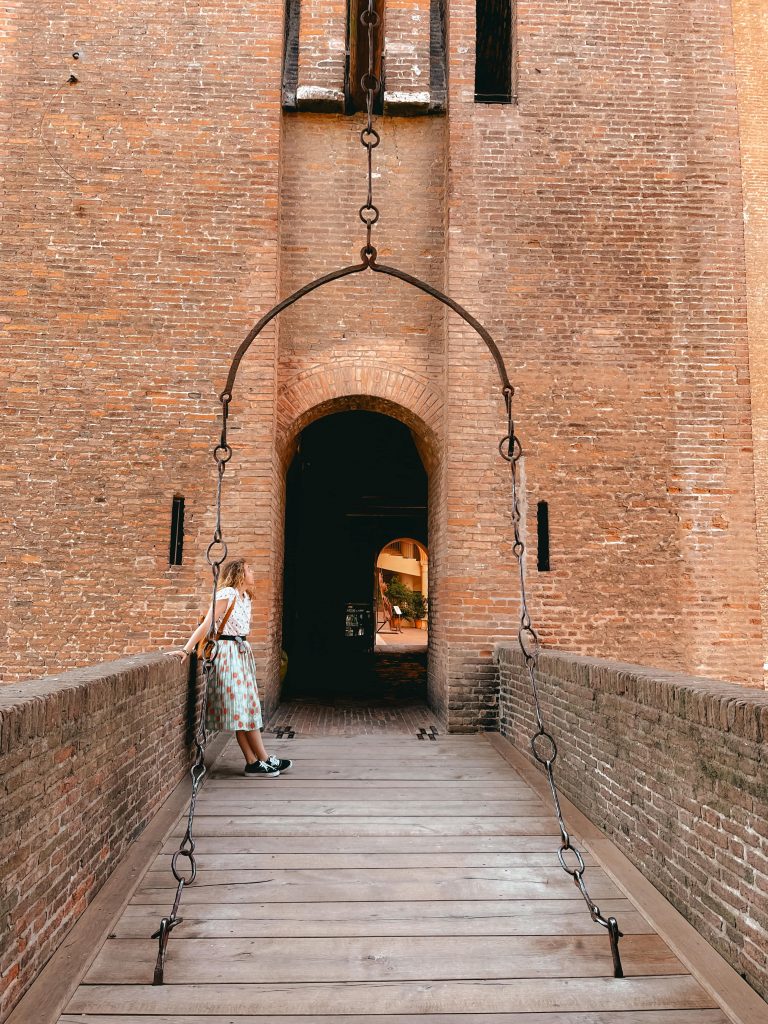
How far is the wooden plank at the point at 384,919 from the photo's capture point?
305 cm

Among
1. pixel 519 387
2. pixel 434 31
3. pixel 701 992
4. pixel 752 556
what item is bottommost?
pixel 701 992

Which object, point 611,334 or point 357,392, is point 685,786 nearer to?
point 357,392

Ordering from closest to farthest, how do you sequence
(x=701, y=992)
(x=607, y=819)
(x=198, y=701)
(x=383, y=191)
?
1. (x=701, y=992)
2. (x=607, y=819)
3. (x=198, y=701)
4. (x=383, y=191)

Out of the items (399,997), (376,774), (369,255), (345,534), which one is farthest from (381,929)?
(345,534)

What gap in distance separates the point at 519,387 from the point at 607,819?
15.1ft

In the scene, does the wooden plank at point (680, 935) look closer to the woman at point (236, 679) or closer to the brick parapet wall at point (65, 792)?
the woman at point (236, 679)

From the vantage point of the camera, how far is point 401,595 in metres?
28.4

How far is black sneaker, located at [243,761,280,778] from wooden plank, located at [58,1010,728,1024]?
2.63 metres

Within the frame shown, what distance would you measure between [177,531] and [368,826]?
3.92 m

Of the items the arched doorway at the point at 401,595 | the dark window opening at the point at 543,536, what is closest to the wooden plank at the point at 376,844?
the dark window opening at the point at 543,536

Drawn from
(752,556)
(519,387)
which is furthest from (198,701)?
(752,556)

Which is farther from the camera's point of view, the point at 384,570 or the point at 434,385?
the point at 384,570

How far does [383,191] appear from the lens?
8062 millimetres

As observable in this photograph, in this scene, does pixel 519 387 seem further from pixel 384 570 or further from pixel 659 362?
pixel 384 570
